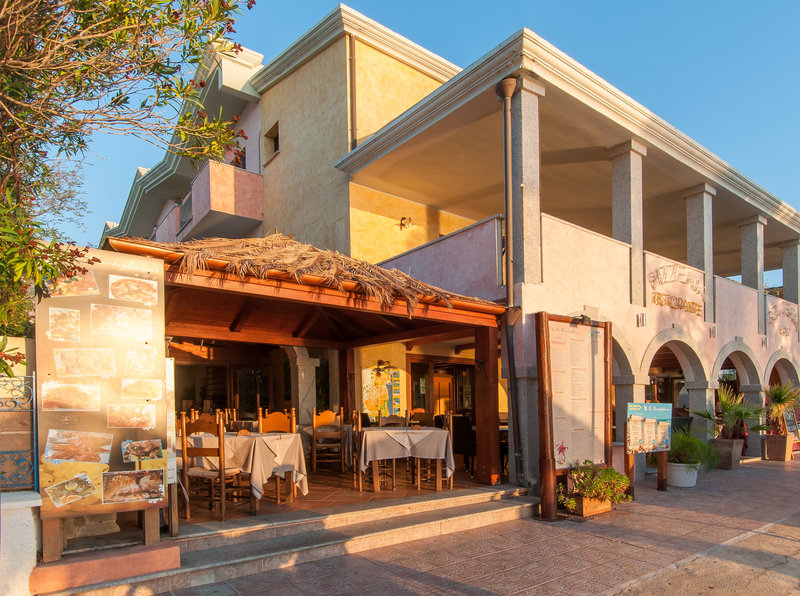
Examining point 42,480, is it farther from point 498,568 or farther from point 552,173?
point 552,173

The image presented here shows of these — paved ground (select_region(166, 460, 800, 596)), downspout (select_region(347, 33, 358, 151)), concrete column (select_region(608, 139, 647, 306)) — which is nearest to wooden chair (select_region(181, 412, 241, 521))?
paved ground (select_region(166, 460, 800, 596))

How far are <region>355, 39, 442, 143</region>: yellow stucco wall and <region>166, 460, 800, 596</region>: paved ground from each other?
8.33 meters

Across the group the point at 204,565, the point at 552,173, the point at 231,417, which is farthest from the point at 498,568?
the point at 552,173

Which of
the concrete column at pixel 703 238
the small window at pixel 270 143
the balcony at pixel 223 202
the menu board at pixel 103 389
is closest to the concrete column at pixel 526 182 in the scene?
the menu board at pixel 103 389

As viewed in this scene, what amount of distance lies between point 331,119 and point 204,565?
9.66m

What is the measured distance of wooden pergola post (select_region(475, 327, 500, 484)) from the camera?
822 cm

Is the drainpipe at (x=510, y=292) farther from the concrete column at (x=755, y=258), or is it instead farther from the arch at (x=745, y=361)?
the concrete column at (x=755, y=258)

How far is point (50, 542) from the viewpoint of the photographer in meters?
4.37

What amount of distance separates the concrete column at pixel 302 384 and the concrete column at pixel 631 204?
19.8ft

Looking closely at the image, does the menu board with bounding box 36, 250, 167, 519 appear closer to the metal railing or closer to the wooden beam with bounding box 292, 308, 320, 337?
the metal railing

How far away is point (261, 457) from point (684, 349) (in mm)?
9049

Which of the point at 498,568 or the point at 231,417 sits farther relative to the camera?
the point at 231,417

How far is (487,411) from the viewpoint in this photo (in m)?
8.30

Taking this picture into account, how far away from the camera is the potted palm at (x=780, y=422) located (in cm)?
1277
